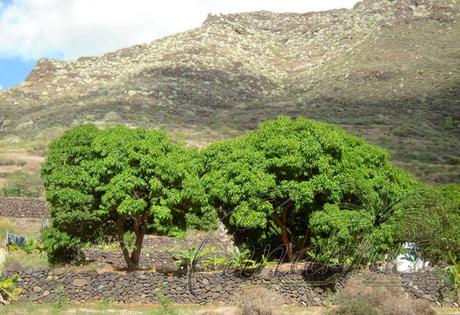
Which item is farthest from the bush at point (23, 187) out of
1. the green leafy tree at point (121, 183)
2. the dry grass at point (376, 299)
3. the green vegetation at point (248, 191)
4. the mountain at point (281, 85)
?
the dry grass at point (376, 299)

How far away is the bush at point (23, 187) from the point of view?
38.8m

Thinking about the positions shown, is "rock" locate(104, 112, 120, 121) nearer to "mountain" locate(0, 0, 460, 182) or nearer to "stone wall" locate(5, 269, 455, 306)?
"mountain" locate(0, 0, 460, 182)

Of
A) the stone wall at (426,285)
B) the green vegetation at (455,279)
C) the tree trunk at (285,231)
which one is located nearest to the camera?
the tree trunk at (285,231)

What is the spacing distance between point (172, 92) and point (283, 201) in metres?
57.5

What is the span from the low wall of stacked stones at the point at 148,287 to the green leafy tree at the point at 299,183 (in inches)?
70.9

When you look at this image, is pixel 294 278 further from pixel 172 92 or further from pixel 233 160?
pixel 172 92

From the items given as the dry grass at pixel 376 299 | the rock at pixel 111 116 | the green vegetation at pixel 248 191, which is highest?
the rock at pixel 111 116

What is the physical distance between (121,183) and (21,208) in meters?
18.6

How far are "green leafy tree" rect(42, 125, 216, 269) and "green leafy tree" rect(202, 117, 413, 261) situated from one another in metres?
1.09

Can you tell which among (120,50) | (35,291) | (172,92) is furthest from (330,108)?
(35,291)

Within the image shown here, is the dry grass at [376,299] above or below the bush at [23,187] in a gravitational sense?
below

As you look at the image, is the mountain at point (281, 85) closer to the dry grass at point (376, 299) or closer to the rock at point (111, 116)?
the rock at point (111, 116)

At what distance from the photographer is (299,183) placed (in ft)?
58.8

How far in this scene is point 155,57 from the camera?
87.8 metres
